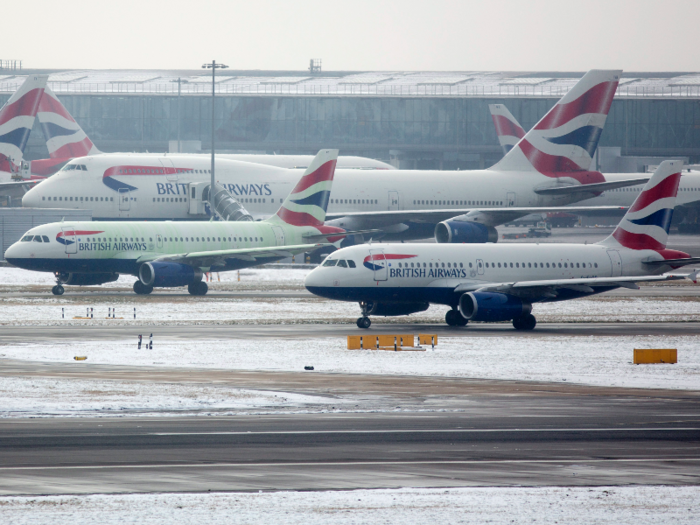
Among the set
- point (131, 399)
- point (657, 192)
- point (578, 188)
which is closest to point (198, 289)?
point (657, 192)

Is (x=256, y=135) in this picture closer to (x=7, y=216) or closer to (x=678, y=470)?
(x=7, y=216)

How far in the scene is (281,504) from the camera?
15.7 meters

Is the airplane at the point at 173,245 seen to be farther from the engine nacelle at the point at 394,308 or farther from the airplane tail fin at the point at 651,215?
the airplane tail fin at the point at 651,215

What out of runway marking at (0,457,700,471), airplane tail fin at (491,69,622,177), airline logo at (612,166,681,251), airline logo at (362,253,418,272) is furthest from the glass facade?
runway marking at (0,457,700,471)

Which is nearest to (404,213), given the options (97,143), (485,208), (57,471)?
(485,208)

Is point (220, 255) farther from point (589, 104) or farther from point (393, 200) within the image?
point (589, 104)

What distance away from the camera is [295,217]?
71.9 m

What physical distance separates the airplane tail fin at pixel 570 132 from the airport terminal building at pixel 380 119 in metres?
67.3

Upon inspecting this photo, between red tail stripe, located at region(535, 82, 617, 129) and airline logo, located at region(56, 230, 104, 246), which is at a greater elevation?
red tail stripe, located at region(535, 82, 617, 129)

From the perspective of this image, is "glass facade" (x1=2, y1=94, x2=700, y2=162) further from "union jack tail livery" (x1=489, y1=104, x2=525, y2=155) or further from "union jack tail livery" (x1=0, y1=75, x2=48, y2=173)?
"union jack tail livery" (x1=0, y1=75, x2=48, y2=173)

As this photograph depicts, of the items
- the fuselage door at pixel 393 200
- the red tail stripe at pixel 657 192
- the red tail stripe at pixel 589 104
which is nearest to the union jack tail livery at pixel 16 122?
the fuselage door at pixel 393 200

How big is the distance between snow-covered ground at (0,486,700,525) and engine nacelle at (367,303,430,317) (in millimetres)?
31608

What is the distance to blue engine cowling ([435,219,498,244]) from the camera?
244ft

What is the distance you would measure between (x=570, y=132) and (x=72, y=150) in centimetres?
5391
